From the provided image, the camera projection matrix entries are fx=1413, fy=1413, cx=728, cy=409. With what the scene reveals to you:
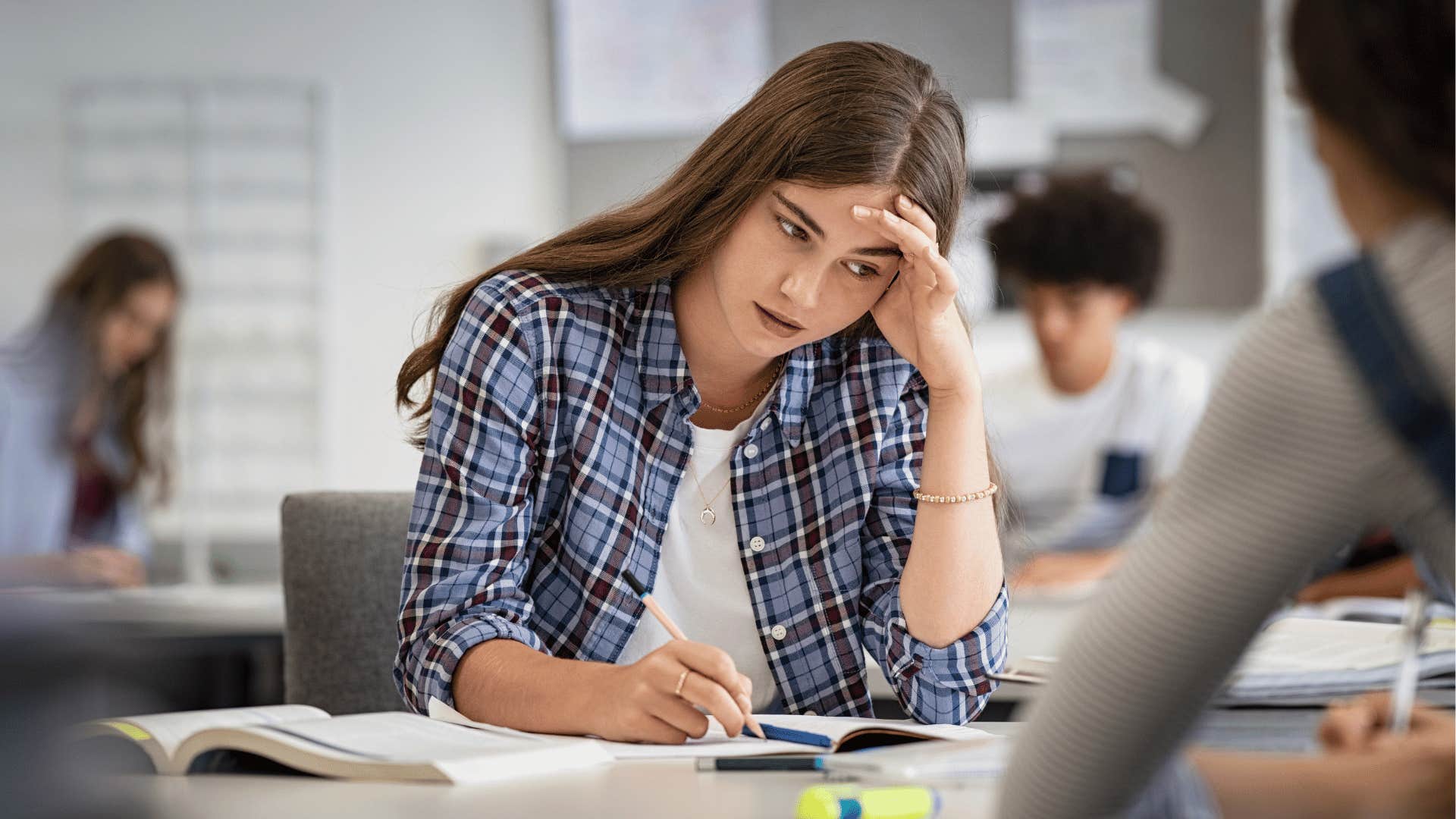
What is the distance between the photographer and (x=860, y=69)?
4.17 feet

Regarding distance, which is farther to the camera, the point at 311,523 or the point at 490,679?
the point at 311,523

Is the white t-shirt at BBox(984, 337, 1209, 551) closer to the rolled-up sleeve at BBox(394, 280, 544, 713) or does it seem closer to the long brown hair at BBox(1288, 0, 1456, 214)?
the rolled-up sleeve at BBox(394, 280, 544, 713)

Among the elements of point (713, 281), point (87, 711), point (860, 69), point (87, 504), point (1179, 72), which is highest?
point (1179, 72)

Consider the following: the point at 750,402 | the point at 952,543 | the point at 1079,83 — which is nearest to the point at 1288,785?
the point at 952,543

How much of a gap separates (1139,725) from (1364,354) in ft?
0.53

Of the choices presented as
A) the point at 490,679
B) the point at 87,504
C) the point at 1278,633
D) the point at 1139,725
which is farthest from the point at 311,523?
the point at 87,504

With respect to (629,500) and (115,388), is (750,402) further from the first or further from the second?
(115,388)

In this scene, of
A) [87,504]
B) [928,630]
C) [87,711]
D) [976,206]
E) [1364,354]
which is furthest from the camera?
[976,206]

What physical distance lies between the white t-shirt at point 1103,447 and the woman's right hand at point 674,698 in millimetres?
1940

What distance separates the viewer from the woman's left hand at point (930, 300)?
1.23 metres

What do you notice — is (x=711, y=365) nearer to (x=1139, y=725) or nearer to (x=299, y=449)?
(x=1139, y=725)

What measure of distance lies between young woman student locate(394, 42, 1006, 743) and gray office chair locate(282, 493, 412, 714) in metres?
0.13

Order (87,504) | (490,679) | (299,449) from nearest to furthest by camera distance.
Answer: (490,679), (87,504), (299,449)

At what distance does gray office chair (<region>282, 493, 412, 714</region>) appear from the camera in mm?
1354
